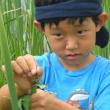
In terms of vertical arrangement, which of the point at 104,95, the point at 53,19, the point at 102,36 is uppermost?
the point at 53,19

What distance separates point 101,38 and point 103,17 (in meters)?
0.11

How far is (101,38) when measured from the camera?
1300mm

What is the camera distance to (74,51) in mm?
1031

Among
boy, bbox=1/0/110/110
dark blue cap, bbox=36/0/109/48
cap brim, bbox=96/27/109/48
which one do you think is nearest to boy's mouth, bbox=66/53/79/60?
boy, bbox=1/0/110/110

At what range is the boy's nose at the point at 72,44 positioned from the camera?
1009 millimetres

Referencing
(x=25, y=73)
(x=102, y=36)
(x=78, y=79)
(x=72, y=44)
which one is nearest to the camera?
(x=25, y=73)

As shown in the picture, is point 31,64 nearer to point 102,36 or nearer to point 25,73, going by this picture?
point 25,73

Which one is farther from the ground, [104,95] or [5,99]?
[5,99]

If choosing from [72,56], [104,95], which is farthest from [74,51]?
[104,95]

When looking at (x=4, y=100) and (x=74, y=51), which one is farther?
(x=74, y=51)

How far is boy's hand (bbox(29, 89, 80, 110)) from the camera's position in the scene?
67 cm

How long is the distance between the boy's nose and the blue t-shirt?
167mm

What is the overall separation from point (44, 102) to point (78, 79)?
46 cm

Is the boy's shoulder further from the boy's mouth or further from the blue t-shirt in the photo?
the boy's mouth
